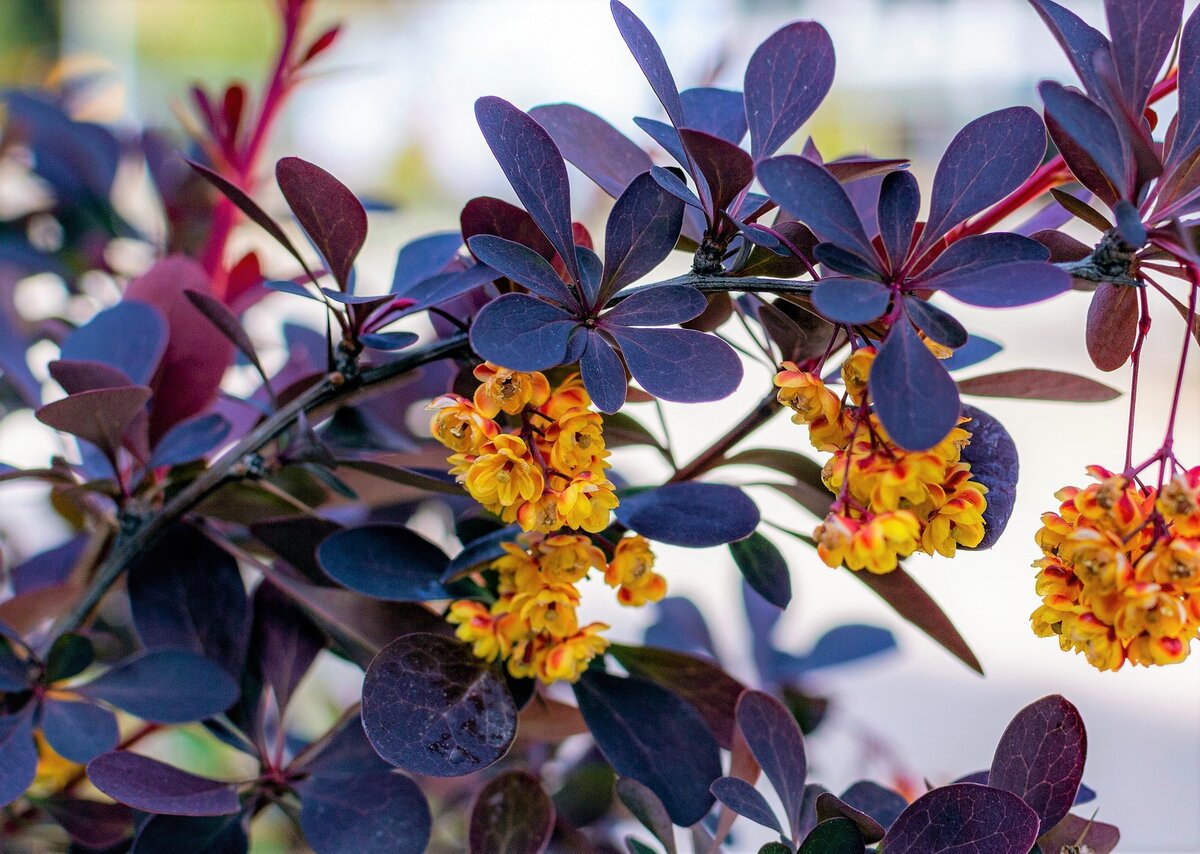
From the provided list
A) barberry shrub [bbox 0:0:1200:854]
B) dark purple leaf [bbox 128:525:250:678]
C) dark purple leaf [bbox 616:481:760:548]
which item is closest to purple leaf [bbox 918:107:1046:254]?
barberry shrub [bbox 0:0:1200:854]

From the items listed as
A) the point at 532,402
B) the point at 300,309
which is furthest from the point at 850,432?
the point at 300,309

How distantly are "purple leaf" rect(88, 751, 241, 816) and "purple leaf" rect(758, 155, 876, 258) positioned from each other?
28cm

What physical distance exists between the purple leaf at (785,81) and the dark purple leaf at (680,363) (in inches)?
2.8

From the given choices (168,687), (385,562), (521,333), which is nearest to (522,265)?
(521,333)

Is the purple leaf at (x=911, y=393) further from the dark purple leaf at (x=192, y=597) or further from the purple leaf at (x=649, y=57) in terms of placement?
the dark purple leaf at (x=192, y=597)

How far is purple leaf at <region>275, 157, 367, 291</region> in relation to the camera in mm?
317

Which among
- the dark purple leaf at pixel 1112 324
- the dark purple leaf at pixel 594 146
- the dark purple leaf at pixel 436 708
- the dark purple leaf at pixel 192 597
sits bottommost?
the dark purple leaf at pixel 192 597

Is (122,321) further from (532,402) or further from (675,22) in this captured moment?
(675,22)

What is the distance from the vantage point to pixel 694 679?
419 mm

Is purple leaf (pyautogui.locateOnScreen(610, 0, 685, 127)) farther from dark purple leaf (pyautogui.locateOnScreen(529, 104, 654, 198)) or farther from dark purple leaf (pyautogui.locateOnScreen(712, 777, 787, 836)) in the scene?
dark purple leaf (pyautogui.locateOnScreen(712, 777, 787, 836))

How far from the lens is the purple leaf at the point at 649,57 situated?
30 cm

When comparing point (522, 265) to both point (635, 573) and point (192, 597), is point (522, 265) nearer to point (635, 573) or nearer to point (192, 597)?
point (635, 573)

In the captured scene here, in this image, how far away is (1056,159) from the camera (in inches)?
14.6

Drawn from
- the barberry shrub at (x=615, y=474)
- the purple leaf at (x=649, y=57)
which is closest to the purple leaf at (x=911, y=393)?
the barberry shrub at (x=615, y=474)
